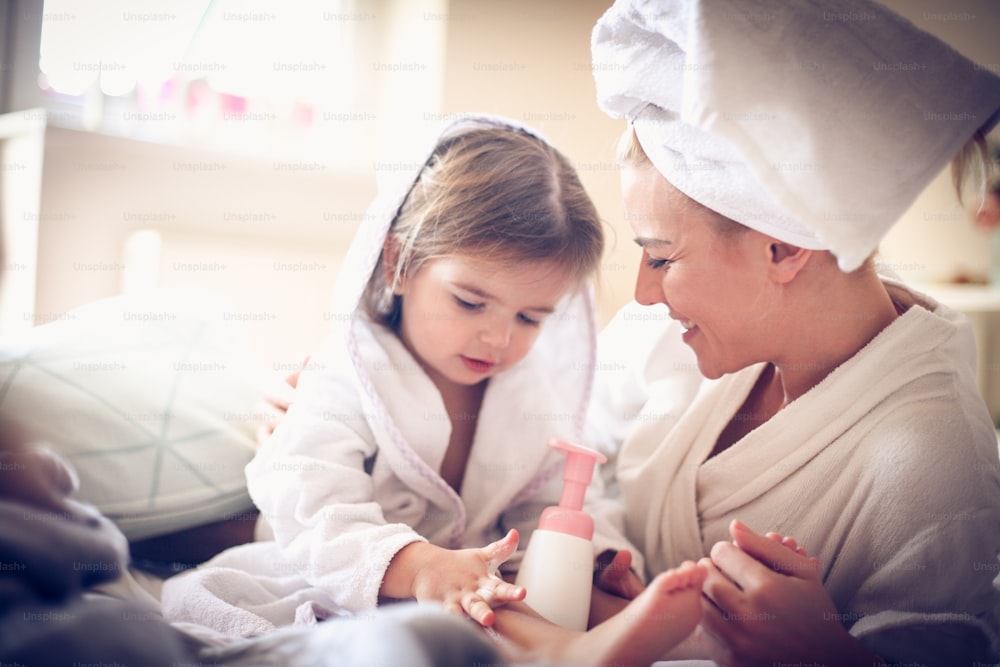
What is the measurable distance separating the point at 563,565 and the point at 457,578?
0.39ft

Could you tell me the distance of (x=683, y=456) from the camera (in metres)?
1.09

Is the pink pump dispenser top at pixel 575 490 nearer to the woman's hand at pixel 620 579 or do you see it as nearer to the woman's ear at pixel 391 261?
the woman's hand at pixel 620 579

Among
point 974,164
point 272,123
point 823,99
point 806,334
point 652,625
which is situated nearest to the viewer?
point 652,625

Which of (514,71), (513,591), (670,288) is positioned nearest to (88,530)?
(513,591)

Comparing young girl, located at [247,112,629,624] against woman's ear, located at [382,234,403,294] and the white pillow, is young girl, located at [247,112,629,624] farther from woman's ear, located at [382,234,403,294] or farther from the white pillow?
the white pillow

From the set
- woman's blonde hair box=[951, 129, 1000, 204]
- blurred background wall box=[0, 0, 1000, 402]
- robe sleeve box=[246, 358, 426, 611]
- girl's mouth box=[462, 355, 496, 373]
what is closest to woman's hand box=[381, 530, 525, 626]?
robe sleeve box=[246, 358, 426, 611]

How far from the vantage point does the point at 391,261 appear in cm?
114

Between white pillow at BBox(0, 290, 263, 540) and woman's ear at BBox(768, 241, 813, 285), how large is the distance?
0.77 meters

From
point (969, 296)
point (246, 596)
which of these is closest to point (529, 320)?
point (246, 596)

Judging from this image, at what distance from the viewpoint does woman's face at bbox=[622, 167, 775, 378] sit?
94 cm

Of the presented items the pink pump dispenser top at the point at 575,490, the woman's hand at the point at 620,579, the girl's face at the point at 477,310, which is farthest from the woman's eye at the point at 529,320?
the woman's hand at the point at 620,579

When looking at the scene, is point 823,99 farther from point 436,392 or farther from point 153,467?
point 153,467

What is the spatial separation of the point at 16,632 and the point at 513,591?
1.40 ft

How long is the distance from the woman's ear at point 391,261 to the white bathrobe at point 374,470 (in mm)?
33
